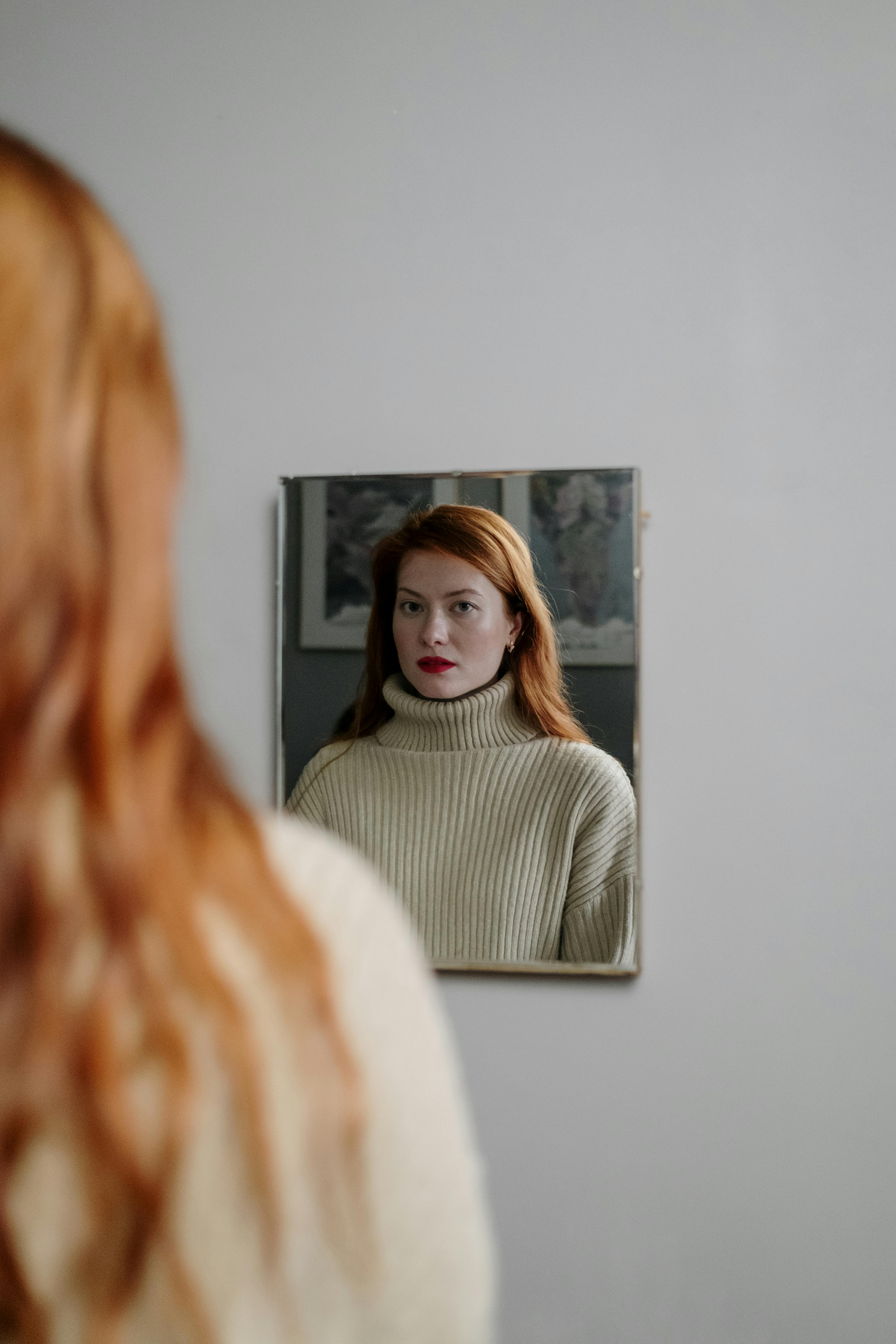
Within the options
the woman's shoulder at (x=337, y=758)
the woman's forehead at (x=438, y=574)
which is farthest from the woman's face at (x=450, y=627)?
the woman's shoulder at (x=337, y=758)

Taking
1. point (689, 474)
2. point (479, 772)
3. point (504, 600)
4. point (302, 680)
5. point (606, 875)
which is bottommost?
point (606, 875)

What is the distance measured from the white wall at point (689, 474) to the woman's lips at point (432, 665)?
0.26m

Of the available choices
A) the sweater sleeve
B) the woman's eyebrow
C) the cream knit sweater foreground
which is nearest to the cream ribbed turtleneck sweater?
the sweater sleeve

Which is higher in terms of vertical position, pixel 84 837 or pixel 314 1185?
pixel 84 837

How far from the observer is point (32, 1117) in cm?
48

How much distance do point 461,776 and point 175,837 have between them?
96cm

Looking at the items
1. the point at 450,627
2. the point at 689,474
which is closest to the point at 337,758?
the point at 450,627

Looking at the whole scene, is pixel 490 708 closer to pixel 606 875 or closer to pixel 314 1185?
pixel 606 875

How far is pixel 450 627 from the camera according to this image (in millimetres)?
1455

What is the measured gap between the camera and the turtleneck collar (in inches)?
56.8

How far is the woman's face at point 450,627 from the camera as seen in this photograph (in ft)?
4.75

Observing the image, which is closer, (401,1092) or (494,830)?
(401,1092)

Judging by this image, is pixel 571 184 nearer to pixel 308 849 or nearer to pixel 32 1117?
pixel 308 849

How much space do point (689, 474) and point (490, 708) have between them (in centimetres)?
38
